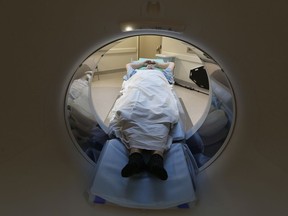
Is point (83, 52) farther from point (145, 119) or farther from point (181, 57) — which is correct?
point (181, 57)

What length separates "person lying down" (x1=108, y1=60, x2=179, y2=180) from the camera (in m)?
1.22

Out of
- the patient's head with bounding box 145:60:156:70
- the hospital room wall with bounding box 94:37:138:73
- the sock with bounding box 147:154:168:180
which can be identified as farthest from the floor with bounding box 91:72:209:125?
the sock with bounding box 147:154:168:180

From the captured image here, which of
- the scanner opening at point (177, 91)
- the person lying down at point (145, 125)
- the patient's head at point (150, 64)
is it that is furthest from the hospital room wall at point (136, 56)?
the person lying down at point (145, 125)

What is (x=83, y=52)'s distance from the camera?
81 centimetres

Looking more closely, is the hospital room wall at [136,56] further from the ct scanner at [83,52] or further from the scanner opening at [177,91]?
the ct scanner at [83,52]

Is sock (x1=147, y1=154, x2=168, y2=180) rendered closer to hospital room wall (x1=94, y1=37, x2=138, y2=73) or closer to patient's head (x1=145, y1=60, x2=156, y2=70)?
patient's head (x1=145, y1=60, x2=156, y2=70)

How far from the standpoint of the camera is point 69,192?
36.4 inches

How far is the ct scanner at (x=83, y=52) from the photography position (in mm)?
637

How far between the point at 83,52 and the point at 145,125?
798 millimetres

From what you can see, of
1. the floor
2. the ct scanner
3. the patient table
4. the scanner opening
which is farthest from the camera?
the floor

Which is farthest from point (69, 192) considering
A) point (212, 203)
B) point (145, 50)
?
point (145, 50)

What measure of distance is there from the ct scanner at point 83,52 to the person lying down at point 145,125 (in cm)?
35

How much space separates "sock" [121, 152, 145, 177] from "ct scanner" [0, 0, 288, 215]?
0.24 metres

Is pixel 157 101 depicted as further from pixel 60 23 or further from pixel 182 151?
pixel 60 23
